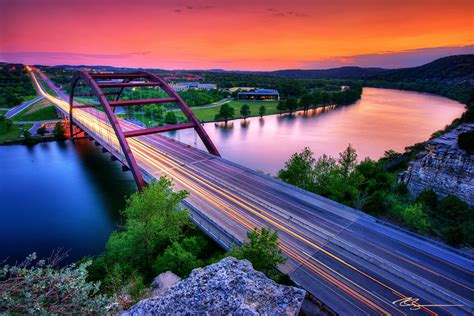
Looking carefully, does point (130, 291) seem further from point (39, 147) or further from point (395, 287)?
point (39, 147)

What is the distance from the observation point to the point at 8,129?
54188mm

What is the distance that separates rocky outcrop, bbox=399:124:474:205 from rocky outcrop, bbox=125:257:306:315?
92.7 ft

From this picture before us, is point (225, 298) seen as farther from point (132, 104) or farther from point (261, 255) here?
point (132, 104)

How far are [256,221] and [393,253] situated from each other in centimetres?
840

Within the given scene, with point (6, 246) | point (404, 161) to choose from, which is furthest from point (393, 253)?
point (6, 246)

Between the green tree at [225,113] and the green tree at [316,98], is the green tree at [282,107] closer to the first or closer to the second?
the green tree at [316,98]

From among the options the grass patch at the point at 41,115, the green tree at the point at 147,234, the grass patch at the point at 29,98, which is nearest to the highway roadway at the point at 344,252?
the green tree at the point at 147,234

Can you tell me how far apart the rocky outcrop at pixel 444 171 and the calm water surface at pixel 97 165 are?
16509 mm

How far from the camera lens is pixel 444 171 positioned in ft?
84.9

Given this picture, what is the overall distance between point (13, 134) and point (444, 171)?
75.5 m

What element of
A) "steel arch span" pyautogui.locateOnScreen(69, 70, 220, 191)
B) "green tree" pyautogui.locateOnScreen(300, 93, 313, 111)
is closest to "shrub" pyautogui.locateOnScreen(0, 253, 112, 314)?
"steel arch span" pyautogui.locateOnScreen(69, 70, 220, 191)

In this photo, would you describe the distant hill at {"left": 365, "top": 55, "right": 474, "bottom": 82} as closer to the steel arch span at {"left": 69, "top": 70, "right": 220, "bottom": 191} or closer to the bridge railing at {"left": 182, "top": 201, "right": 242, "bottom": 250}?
the steel arch span at {"left": 69, "top": 70, "right": 220, "bottom": 191}

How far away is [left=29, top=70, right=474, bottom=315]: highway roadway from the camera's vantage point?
457 inches

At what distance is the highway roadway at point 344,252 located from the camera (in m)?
11.6
